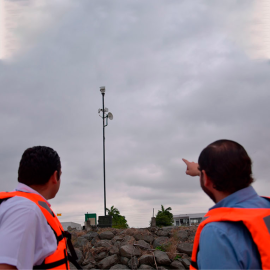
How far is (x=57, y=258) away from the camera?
6.81 feet

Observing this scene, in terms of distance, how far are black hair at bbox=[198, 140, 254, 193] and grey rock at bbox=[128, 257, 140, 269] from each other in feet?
25.5

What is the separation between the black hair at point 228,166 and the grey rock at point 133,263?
25.5 ft

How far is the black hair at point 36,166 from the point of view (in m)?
2.19

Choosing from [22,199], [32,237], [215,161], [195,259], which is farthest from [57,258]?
[215,161]

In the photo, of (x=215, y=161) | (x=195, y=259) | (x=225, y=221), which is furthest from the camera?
(x=195, y=259)

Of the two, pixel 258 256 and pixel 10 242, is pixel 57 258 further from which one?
pixel 258 256

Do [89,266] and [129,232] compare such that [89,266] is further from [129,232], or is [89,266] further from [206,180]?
[206,180]

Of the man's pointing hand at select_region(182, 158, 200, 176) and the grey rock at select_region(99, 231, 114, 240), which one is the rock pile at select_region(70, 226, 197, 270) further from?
the man's pointing hand at select_region(182, 158, 200, 176)

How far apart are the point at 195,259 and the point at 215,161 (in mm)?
648

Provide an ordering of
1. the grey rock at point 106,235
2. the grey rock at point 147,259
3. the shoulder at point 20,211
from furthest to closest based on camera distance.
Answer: the grey rock at point 106,235 → the grey rock at point 147,259 → the shoulder at point 20,211

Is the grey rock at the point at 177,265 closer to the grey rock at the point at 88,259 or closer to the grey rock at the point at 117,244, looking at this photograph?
the grey rock at the point at 117,244

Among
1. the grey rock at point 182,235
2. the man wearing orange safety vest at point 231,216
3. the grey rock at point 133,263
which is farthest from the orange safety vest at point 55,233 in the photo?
the grey rock at point 182,235

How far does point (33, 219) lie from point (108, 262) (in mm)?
7943

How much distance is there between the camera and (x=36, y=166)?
7.17 feet
